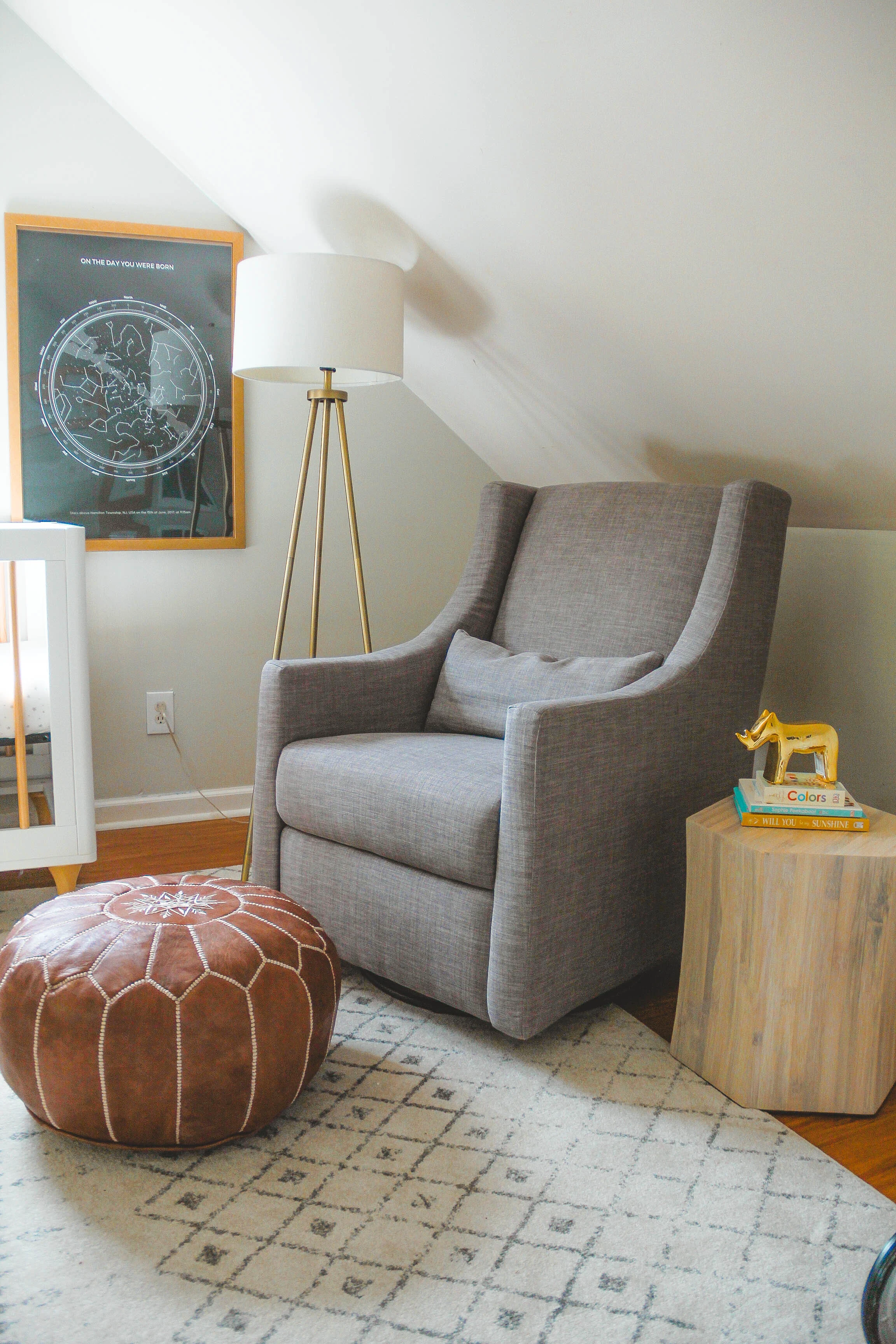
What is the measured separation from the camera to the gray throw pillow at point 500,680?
206 centimetres

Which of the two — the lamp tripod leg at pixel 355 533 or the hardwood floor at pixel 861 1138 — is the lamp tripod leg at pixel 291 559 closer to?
the lamp tripod leg at pixel 355 533

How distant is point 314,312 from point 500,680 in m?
0.87

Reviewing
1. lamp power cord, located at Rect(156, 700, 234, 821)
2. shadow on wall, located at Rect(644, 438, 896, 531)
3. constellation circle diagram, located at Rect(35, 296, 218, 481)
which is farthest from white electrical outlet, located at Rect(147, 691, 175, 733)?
shadow on wall, located at Rect(644, 438, 896, 531)

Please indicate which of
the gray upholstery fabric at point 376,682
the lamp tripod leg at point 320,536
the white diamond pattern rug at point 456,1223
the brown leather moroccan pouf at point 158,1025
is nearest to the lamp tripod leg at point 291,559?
the lamp tripod leg at point 320,536

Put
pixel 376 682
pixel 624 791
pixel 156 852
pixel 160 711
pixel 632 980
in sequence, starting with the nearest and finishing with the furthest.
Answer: pixel 624 791 → pixel 632 980 → pixel 376 682 → pixel 156 852 → pixel 160 711

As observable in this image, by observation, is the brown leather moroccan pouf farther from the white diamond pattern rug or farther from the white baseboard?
the white baseboard

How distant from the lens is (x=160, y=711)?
10.2ft

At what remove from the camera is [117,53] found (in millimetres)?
2566

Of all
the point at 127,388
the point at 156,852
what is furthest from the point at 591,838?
the point at 127,388

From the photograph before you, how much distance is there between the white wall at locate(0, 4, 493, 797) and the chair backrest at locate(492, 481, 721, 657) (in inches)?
34.4

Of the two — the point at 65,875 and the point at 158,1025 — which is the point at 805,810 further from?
the point at 65,875

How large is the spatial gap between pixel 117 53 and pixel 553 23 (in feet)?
4.80

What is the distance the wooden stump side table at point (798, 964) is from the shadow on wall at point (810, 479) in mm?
856

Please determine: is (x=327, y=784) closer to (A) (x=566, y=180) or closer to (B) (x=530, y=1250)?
(B) (x=530, y=1250)
